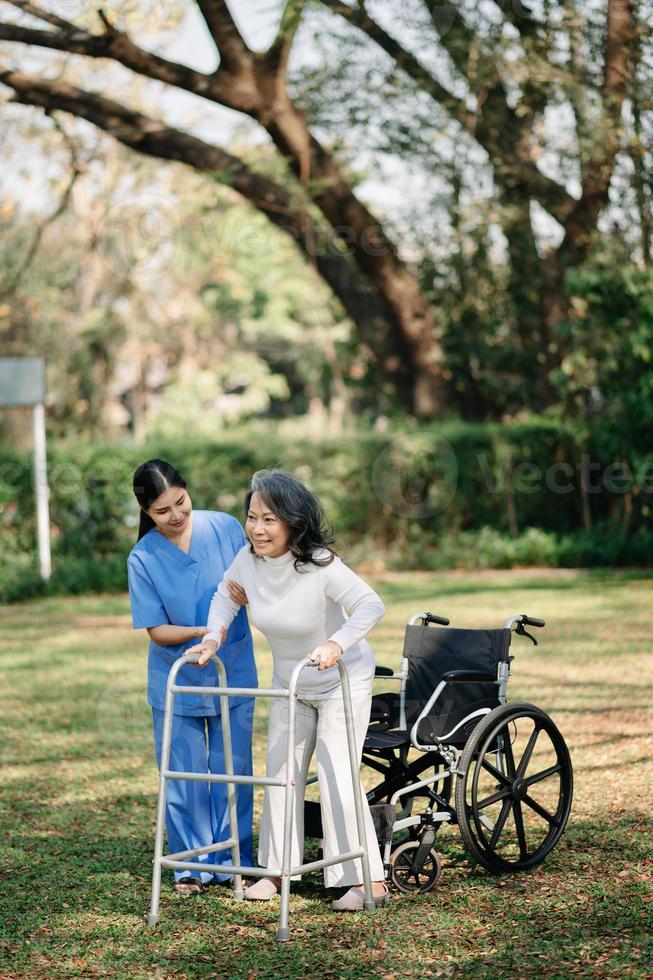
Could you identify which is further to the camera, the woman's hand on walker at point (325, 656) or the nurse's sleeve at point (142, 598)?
the nurse's sleeve at point (142, 598)

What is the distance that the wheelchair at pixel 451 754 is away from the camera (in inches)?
194

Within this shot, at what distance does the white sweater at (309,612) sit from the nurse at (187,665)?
405 mm

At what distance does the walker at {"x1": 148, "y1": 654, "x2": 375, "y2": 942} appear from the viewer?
4.38 m

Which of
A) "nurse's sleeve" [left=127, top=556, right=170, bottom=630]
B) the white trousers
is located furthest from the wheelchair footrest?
"nurse's sleeve" [left=127, top=556, right=170, bottom=630]

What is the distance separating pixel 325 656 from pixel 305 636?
10.7 inches

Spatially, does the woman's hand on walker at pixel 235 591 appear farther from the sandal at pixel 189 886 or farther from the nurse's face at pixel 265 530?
the sandal at pixel 189 886

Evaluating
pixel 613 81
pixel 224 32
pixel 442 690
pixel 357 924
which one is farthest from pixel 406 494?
pixel 357 924

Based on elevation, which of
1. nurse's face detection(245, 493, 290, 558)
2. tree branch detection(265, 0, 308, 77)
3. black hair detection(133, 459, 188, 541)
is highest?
tree branch detection(265, 0, 308, 77)

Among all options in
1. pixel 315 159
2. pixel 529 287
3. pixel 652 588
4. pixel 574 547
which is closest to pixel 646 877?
pixel 652 588

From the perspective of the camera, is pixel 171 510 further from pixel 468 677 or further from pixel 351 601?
pixel 468 677

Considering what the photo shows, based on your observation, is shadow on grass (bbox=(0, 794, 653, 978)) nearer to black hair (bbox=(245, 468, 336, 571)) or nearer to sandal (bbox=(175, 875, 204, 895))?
sandal (bbox=(175, 875, 204, 895))

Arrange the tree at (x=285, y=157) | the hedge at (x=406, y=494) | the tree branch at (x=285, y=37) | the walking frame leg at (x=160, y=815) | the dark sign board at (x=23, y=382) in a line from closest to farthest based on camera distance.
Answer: the walking frame leg at (x=160, y=815) → the tree branch at (x=285, y=37) → the tree at (x=285, y=157) → the dark sign board at (x=23, y=382) → the hedge at (x=406, y=494)

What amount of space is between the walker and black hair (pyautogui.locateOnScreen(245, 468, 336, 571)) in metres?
0.39

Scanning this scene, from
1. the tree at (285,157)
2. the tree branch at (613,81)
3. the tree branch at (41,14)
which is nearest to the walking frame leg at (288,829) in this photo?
the tree at (285,157)
